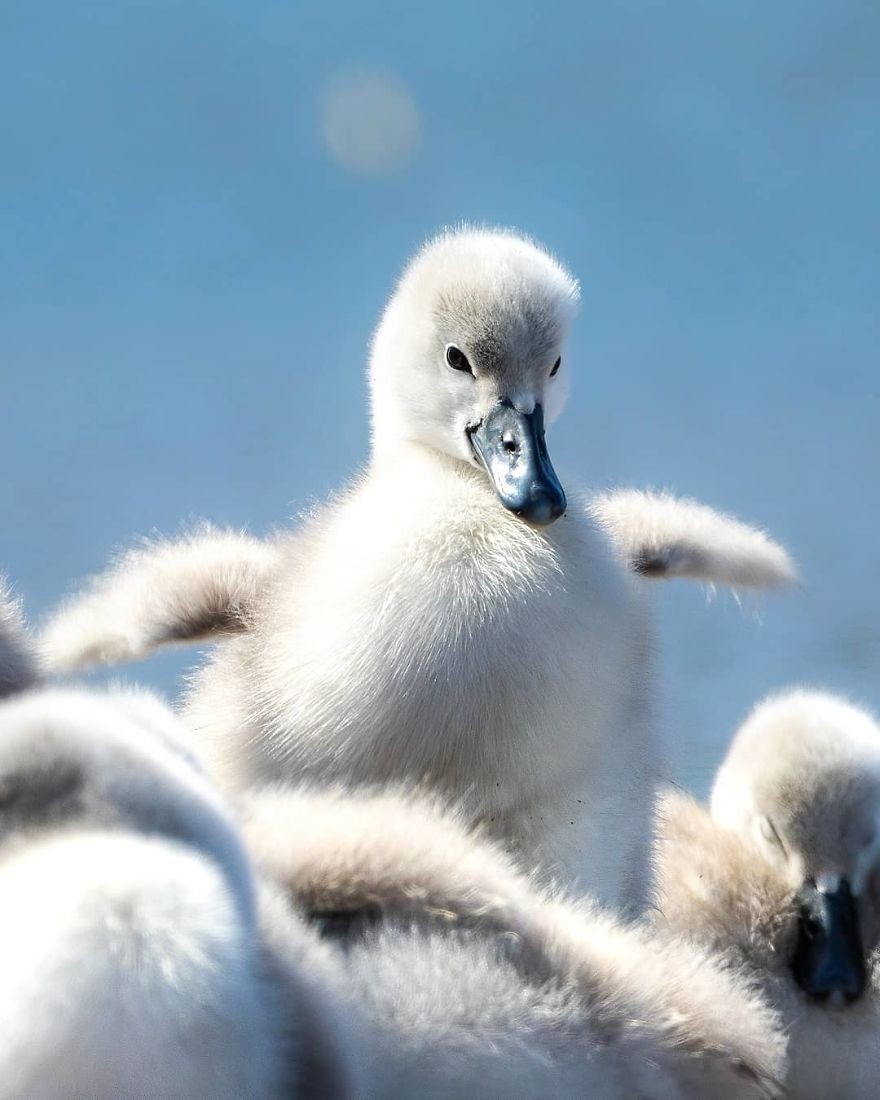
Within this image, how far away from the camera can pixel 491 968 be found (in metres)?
0.77

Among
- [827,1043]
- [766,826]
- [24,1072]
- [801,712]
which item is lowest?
[24,1072]

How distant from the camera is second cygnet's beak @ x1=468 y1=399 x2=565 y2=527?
115cm

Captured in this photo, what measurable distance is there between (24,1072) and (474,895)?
0.88 ft

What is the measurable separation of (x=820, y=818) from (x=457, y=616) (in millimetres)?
428

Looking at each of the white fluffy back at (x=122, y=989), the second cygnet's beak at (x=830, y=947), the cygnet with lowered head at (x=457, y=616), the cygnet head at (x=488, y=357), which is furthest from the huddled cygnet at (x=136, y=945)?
the second cygnet's beak at (x=830, y=947)

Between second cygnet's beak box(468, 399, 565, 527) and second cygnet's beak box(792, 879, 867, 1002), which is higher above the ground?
second cygnet's beak box(468, 399, 565, 527)

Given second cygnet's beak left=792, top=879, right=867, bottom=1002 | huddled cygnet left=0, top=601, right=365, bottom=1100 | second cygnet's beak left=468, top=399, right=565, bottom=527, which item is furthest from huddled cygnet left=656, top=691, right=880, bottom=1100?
huddled cygnet left=0, top=601, right=365, bottom=1100

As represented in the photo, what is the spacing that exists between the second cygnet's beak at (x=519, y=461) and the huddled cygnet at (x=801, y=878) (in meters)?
0.31

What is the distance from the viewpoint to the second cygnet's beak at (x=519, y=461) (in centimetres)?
115

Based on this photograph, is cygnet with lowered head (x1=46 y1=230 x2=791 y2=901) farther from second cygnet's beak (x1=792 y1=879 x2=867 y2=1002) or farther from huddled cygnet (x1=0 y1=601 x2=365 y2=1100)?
huddled cygnet (x1=0 y1=601 x2=365 y2=1100)

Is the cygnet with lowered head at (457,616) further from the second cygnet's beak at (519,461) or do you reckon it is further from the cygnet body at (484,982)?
the cygnet body at (484,982)

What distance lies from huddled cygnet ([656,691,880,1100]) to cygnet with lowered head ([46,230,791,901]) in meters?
0.15

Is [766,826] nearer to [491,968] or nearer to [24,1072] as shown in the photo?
[491,968]

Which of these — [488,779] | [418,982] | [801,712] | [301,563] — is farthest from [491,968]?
[801,712]
